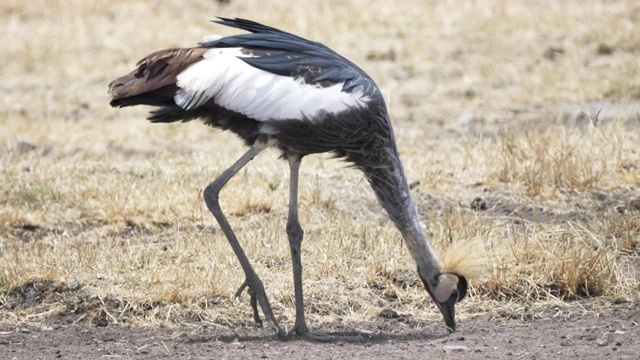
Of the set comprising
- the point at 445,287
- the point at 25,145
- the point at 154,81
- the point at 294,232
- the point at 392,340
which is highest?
the point at 154,81

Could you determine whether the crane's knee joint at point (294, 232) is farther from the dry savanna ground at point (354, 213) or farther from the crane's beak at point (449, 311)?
the crane's beak at point (449, 311)

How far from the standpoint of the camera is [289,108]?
5.72 metres

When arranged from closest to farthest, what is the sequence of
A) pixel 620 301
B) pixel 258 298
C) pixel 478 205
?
pixel 258 298
pixel 620 301
pixel 478 205

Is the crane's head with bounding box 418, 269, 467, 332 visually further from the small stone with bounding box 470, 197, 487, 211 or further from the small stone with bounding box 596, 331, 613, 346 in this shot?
the small stone with bounding box 470, 197, 487, 211

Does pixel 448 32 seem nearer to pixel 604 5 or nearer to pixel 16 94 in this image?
pixel 604 5

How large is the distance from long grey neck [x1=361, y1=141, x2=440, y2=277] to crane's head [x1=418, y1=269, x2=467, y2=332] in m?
0.06

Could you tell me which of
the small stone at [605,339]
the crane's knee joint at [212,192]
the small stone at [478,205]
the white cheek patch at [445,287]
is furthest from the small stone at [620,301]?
the crane's knee joint at [212,192]

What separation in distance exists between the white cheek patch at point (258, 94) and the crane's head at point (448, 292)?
1.01 metres

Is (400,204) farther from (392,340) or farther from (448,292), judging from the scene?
(392,340)

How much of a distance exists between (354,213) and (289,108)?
2.26 m

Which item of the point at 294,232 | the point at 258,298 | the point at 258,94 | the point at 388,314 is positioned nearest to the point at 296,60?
the point at 258,94

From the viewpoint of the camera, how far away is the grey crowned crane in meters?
5.74

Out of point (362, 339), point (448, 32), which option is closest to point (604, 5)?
point (448, 32)

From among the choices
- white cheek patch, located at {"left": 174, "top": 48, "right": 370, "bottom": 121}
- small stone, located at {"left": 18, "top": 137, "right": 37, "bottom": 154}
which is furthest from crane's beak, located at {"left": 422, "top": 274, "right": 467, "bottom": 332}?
small stone, located at {"left": 18, "top": 137, "right": 37, "bottom": 154}
